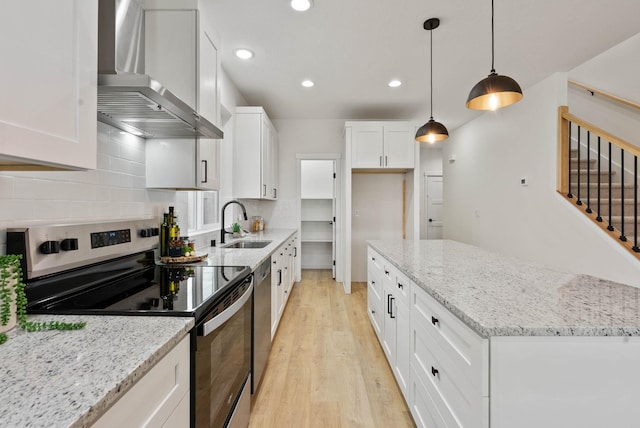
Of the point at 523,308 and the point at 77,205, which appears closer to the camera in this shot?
the point at 523,308

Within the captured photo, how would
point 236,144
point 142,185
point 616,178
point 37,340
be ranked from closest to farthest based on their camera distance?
point 37,340 → point 142,185 → point 236,144 → point 616,178

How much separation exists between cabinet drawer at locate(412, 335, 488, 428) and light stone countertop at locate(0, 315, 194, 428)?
0.92 m

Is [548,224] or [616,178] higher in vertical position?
[616,178]

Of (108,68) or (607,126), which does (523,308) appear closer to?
(108,68)

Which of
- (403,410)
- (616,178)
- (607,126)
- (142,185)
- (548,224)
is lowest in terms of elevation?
(403,410)

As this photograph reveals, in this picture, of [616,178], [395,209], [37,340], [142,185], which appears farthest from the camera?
[395,209]

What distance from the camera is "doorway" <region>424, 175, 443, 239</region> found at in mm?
6988

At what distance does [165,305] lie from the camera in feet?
3.24

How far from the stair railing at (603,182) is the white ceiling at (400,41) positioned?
79 centimetres

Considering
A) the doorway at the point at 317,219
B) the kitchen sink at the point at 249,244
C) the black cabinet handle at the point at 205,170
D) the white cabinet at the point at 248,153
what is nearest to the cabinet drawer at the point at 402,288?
the kitchen sink at the point at 249,244

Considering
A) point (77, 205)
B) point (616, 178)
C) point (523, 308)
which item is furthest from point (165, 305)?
point (616, 178)

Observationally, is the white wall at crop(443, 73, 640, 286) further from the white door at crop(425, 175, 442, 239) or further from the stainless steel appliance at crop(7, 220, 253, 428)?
the stainless steel appliance at crop(7, 220, 253, 428)

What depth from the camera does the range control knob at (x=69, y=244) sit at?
1.10 meters

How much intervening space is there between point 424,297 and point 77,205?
63.3 inches
